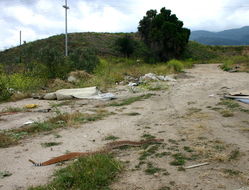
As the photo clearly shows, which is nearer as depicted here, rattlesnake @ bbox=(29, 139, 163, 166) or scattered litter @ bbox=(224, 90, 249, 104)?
rattlesnake @ bbox=(29, 139, 163, 166)

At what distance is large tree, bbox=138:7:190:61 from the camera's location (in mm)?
23219

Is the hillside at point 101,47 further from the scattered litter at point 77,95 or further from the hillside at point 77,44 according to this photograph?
the scattered litter at point 77,95

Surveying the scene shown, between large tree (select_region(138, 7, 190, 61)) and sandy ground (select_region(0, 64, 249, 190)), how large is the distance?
57.6 feet

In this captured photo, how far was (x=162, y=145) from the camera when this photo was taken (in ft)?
11.8

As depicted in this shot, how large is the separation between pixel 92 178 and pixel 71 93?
5.72m

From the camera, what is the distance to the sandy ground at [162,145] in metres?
2.60

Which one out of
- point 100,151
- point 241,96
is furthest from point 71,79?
point 100,151

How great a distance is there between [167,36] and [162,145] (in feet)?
68.3

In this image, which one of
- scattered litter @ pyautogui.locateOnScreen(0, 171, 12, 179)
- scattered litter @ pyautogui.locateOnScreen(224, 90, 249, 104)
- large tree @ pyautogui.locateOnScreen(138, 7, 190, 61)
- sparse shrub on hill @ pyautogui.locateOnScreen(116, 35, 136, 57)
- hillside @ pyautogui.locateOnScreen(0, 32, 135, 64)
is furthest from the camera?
hillside @ pyautogui.locateOnScreen(0, 32, 135, 64)

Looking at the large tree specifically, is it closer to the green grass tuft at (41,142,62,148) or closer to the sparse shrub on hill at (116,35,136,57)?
the sparse shrub on hill at (116,35,136,57)

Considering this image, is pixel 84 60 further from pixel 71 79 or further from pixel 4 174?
pixel 4 174

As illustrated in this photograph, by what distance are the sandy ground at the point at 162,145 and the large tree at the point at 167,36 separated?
17.6 meters

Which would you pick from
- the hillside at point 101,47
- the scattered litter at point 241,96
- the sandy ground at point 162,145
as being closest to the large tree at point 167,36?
the hillside at point 101,47

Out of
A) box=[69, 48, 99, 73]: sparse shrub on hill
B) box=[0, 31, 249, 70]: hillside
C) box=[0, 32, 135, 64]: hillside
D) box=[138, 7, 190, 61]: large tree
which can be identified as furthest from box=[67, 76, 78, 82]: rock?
box=[0, 32, 135, 64]: hillside
